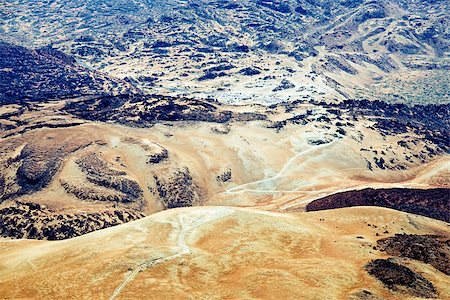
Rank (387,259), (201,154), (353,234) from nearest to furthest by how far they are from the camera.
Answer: (387,259), (353,234), (201,154)

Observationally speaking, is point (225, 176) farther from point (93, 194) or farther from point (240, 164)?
point (93, 194)

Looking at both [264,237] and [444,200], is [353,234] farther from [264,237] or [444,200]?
[444,200]

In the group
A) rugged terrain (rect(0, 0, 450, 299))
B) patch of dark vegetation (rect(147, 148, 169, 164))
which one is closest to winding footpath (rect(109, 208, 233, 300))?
rugged terrain (rect(0, 0, 450, 299))

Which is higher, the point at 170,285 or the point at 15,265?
the point at 170,285

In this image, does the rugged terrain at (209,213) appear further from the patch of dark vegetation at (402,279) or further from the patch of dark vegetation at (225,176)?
the patch of dark vegetation at (225,176)

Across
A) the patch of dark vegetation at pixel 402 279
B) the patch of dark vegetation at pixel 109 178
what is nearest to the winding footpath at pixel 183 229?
the patch of dark vegetation at pixel 402 279

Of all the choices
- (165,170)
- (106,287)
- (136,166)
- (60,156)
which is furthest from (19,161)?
(106,287)

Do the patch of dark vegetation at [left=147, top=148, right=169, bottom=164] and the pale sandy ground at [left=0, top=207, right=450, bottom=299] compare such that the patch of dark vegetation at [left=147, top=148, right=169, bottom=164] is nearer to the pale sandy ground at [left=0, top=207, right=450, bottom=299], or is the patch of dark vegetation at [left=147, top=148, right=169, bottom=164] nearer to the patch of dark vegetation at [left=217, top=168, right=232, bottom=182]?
the patch of dark vegetation at [left=217, top=168, right=232, bottom=182]
